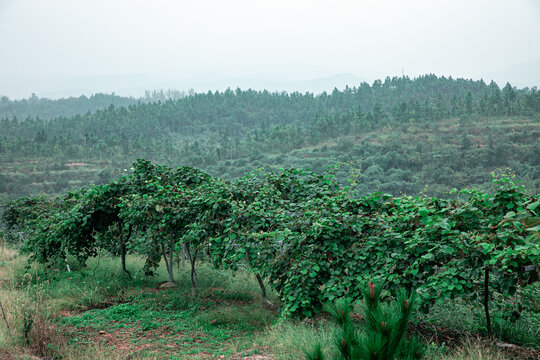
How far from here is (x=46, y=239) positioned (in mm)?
6707

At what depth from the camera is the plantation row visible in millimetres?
3436

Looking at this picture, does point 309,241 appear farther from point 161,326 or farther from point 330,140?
point 330,140

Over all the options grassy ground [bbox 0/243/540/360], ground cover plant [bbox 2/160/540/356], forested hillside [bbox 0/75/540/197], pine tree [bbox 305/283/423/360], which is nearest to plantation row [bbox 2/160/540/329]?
ground cover plant [bbox 2/160/540/356]

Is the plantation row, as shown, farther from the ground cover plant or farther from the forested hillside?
the forested hillside

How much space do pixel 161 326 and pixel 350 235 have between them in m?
2.64

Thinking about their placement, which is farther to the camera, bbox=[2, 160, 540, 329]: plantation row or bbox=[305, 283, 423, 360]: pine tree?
bbox=[2, 160, 540, 329]: plantation row

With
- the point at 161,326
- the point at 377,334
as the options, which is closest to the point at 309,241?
the point at 161,326

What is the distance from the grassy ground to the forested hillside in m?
16.1

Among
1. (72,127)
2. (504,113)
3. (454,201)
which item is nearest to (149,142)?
(72,127)

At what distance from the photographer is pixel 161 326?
4957 mm

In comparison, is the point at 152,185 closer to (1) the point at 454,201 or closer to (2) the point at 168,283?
(2) the point at 168,283

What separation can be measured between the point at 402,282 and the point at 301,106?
7650 centimetres

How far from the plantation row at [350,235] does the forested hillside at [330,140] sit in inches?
631

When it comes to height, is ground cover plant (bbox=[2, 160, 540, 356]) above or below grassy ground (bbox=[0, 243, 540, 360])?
above
